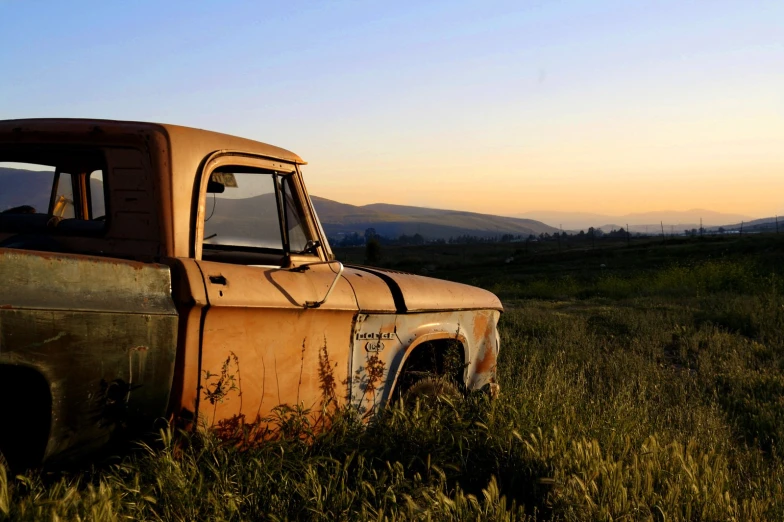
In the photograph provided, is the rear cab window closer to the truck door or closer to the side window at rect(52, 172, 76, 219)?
the side window at rect(52, 172, 76, 219)

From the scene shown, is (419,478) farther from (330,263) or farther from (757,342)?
(757,342)

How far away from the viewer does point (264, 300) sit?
10.7 ft

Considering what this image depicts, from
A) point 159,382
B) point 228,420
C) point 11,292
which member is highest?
point 11,292

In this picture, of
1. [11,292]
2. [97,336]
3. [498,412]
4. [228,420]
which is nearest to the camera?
[11,292]

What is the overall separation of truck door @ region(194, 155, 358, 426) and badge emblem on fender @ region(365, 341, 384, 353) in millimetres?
157

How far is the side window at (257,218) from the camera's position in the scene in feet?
12.8

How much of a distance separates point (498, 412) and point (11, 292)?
2.87 meters

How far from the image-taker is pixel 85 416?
108 inches

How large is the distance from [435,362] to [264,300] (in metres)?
1.81

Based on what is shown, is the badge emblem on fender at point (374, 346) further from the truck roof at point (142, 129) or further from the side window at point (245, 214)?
the truck roof at point (142, 129)

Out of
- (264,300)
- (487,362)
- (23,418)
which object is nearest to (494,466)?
(487,362)

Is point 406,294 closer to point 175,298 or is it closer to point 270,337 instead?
point 270,337

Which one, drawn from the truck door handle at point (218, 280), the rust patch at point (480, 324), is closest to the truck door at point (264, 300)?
the truck door handle at point (218, 280)

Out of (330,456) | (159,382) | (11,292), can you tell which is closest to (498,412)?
(330,456)
